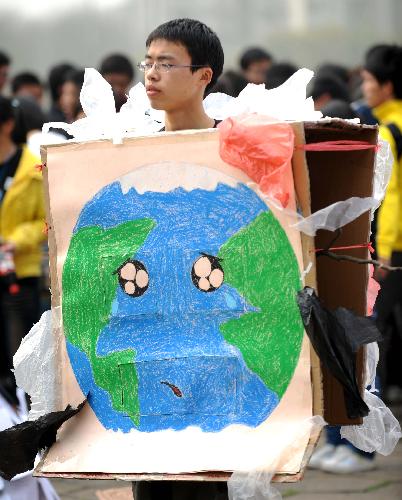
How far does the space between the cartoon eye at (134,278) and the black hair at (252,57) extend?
6.60m

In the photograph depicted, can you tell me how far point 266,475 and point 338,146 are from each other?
90 centimetres

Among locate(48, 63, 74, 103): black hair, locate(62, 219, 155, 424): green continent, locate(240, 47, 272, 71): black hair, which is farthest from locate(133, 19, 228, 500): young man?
locate(240, 47, 272, 71): black hair

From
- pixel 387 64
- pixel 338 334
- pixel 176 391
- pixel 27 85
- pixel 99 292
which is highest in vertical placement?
pixel 27 85

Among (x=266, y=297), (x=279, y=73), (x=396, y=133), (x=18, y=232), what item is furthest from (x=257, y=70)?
(x=266, y=297)

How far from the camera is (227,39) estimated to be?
11.0 meters

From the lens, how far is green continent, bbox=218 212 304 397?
3.52 metres

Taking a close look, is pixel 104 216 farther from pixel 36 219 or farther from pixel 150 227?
pixel 36 219

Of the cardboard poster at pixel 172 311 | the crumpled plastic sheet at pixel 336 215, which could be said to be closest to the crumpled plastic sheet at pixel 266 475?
the cardboard poster at pixel 172 311

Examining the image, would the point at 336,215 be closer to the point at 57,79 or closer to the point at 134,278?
the point at 134,278

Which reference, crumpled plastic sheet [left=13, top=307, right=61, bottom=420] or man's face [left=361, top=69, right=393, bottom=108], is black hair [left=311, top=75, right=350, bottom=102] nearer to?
man's face [left=361, top=69, right=393, bottom=108]

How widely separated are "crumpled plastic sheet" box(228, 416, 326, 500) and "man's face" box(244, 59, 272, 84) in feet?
22.2

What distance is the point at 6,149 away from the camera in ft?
22.4

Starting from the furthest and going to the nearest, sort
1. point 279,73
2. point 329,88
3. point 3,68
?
1. point 3,68
2. point 279,73
3. point 329,88

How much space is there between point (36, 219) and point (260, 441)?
139 inches
